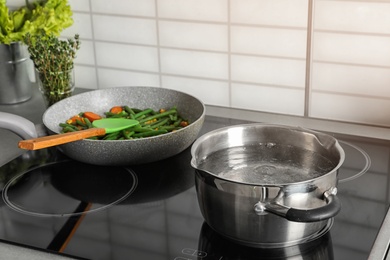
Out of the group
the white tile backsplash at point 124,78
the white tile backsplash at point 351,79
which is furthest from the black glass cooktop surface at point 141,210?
the white tile backsplash at point 124,78

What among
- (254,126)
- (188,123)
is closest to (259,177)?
(254,126)

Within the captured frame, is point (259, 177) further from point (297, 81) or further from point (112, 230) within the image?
point (297, 81)

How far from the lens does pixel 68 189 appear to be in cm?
113

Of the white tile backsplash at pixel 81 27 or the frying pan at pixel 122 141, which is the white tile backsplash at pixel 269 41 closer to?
the frying pan at pixel 122 141

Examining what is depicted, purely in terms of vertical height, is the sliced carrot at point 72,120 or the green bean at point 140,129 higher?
the green bean at point 140,129

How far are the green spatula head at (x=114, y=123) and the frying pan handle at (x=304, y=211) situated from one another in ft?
1.43

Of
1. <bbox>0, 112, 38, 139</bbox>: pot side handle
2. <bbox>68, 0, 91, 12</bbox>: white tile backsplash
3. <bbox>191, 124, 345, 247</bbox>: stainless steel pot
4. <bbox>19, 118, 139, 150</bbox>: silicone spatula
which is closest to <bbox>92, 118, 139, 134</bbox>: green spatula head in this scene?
<bbox>19, 118, 139, 150</bbox>: silicone spatula

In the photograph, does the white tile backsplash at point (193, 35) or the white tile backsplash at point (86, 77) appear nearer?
the white tile backsplash at point (193, 35)

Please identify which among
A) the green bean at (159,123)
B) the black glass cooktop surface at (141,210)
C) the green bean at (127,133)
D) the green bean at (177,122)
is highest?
the green bean at (127,133)

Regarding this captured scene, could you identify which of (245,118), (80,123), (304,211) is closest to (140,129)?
(80,123)

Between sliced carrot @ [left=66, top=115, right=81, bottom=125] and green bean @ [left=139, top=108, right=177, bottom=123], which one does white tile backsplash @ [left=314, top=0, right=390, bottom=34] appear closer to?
green bean @ [left=139, top=108, right=177, bottom=123]

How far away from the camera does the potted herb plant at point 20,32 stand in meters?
1.43


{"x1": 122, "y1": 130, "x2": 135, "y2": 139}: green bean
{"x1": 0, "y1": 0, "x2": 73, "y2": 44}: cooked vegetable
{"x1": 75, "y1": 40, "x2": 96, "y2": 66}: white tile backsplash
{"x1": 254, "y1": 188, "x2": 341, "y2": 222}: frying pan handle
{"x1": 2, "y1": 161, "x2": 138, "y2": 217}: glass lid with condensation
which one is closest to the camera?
{"x1": 254, "y1": 188, "x2": 341, "y2": 222}: frying pan handle

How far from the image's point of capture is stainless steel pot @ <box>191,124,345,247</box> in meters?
0.86
